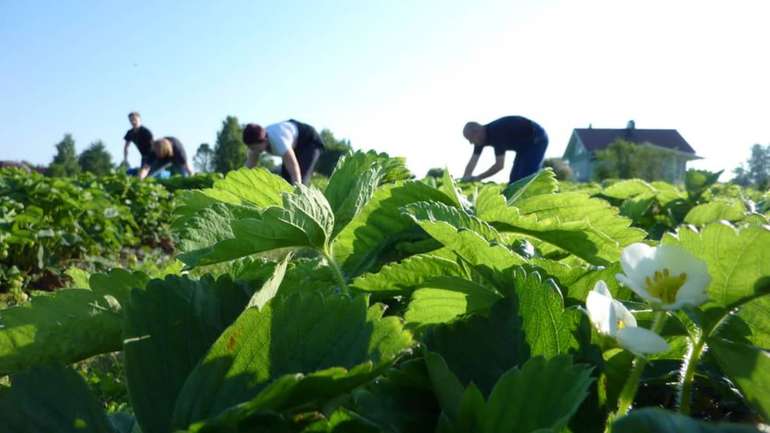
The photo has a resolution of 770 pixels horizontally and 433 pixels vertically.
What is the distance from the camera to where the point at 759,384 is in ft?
1.86

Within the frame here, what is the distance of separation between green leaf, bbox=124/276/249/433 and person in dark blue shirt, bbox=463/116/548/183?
957cm

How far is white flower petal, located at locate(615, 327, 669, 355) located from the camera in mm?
529

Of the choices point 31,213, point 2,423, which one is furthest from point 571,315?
point 31,213

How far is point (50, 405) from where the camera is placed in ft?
1.92

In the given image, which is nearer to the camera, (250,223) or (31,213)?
(250,223)

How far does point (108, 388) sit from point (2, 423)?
4.22 feet

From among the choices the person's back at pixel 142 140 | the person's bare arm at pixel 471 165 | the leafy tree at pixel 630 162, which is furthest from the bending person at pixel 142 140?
the leafy tree at pixel 630 162

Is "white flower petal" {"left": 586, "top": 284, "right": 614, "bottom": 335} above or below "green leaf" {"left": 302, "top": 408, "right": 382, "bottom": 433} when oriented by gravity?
above

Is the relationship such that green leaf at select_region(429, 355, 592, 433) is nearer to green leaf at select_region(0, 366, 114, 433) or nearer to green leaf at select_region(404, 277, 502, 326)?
green leaf at select_region(404, 277, 502, 326)

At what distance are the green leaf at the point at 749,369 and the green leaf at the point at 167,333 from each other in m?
0.42

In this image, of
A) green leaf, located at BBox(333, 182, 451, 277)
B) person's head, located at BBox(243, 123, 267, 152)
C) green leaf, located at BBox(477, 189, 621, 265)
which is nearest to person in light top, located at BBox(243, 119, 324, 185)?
person's head, located at BBox(243, 123, 267, 152)

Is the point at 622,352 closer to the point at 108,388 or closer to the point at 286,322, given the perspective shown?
the point at 286,322

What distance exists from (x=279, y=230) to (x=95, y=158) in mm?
77373

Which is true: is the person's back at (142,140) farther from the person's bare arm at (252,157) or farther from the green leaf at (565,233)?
the green leaf at (565,233)
